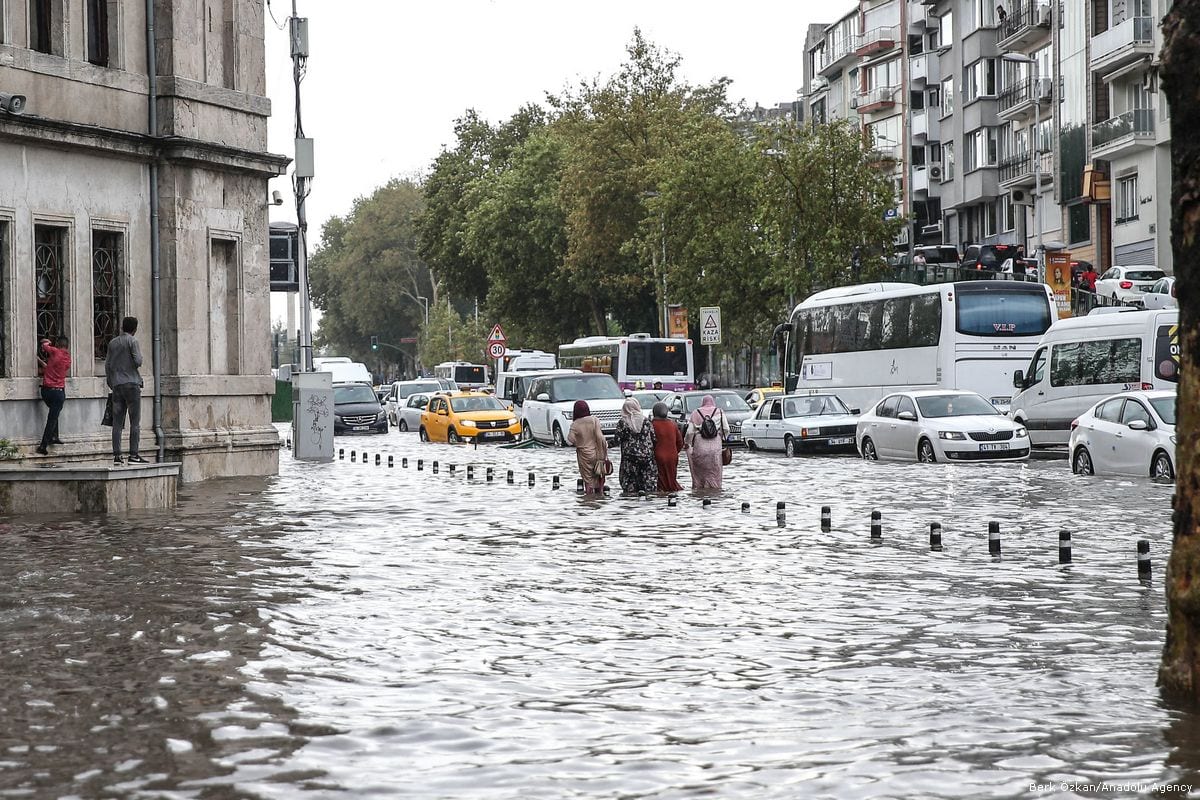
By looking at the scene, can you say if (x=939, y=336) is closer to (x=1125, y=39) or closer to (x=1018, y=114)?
(x=1125, y=39)

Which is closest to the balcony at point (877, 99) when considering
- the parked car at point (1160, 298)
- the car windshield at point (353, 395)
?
the car windshield at point (353, 395)

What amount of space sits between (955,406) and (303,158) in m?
13.4

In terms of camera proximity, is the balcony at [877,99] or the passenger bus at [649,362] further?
the balcony at [877,99]

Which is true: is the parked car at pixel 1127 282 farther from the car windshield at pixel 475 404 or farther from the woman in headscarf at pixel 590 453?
the woman in headscarf at pixel 590 453

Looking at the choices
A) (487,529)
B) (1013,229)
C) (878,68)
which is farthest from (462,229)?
(487,529)

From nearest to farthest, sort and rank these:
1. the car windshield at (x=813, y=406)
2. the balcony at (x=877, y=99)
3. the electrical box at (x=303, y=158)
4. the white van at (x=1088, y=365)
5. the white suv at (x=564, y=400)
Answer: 1. the white van at (x=1088, y=365)
2. the electrical box at (x=303, y=158)
3. the car windshield at (x=813, y=406)
4. the white suv at (x=564, y=400)
5. the balcony at (x=877, y=99)

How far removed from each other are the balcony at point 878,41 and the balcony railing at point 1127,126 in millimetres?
27954

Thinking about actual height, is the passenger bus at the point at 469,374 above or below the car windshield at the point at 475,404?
above

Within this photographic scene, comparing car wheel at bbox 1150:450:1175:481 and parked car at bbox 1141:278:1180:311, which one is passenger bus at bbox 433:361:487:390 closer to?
parked car at bbox 1141:278:1180:311

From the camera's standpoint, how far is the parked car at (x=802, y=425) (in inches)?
1481

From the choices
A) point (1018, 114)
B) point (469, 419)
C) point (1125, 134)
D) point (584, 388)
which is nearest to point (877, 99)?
point (1018, 114)

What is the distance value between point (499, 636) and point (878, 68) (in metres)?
80.2

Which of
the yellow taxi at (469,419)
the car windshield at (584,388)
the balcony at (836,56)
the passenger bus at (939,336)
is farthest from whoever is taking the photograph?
the balcony at (836,56)

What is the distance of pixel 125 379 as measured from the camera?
2475 centimetres
